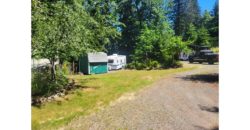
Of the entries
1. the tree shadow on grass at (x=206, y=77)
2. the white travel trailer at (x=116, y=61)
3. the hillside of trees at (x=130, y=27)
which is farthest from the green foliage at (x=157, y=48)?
the tree shadow on grass at (x=206, y=77)

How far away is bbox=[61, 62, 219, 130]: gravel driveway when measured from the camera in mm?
3066

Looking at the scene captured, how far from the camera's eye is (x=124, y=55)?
10.7ft

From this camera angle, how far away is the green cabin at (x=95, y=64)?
3438 mm

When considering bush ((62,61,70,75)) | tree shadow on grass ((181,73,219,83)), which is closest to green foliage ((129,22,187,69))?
tree shadow on grass ((181,73,219,83))

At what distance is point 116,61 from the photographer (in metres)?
3.16

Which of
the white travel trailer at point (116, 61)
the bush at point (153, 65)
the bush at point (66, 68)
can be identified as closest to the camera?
the white travel trailer at point (116, 61)

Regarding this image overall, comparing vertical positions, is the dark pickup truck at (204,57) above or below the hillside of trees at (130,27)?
below

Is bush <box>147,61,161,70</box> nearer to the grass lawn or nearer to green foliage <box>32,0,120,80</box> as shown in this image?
the grass lawn

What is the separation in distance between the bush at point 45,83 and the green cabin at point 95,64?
0.79 ft

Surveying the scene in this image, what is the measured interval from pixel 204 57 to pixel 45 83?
66.4 inches

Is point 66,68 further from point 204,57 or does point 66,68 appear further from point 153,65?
point 204,57

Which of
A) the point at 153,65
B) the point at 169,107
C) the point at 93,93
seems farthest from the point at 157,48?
the point at 93,93

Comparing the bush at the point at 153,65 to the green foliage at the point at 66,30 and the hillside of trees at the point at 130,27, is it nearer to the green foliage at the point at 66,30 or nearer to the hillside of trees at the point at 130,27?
the hillside of trees at the point at 130,27
